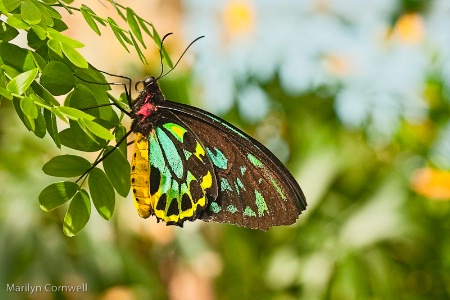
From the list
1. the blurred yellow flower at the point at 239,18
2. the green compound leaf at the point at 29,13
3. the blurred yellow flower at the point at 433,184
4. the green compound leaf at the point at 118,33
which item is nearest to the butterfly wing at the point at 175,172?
the green compound leaf at the point at 118,33

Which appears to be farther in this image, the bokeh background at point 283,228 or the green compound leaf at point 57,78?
the bokeh background at point 283,228

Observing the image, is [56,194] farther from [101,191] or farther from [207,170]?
[207,170]

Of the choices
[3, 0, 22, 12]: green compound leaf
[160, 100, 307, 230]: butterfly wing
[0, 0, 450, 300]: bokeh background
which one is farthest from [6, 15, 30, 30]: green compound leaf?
[0, 0, 450, 300]: bokeh background

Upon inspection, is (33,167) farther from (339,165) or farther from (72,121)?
(72,121)

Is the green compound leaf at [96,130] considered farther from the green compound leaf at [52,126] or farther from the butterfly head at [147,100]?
the butterfly head at [147,100]

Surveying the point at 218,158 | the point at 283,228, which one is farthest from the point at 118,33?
the point at 283,228

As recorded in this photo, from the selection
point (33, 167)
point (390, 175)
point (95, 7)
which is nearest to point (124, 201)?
point (33, 167)
